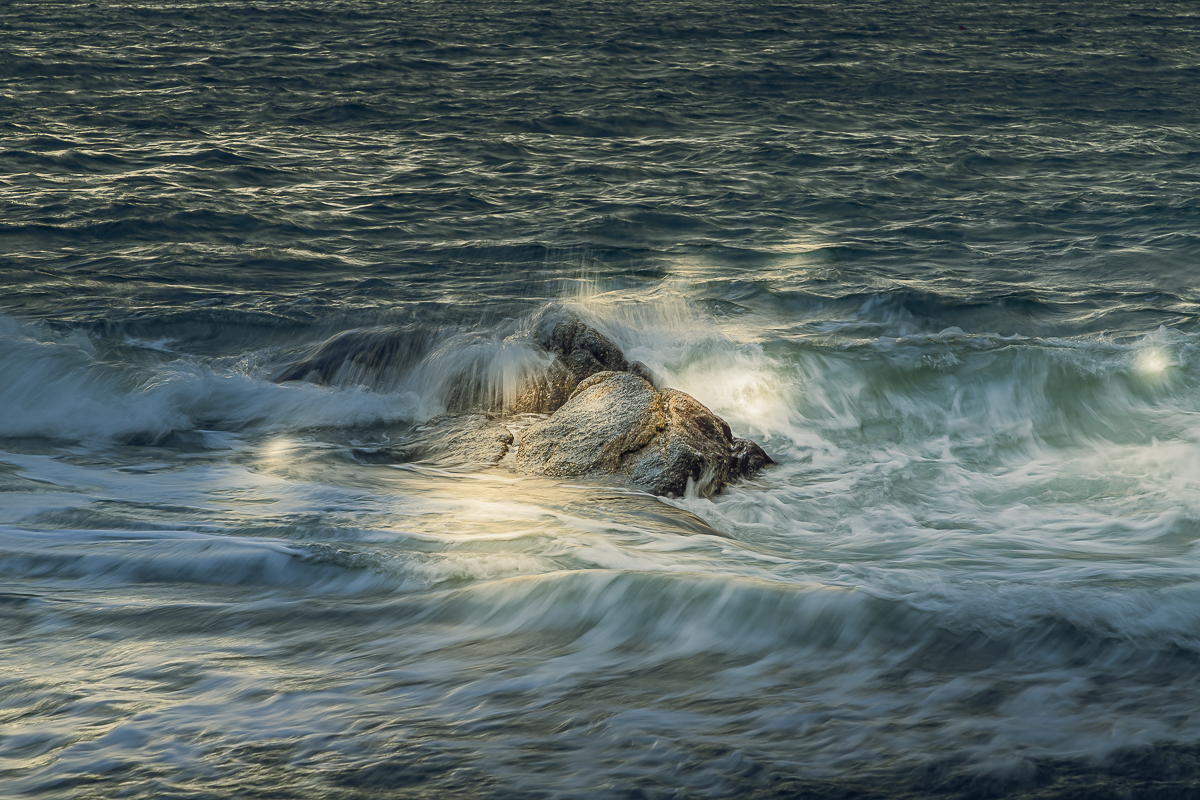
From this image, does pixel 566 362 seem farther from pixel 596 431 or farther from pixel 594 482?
pixel 594 482

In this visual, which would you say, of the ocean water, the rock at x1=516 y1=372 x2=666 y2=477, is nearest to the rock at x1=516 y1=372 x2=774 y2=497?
the rock at x1=516 y1=372 x2=666 y2=477

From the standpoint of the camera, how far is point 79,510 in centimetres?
524

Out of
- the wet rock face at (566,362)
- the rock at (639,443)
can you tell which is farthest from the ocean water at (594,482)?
the wet rock face at (566,362)

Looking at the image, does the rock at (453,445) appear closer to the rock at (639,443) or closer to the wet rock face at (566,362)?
the rock at (639,443)

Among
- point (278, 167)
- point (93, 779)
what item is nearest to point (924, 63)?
point (278, 167)

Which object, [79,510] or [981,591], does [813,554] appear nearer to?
[981,591]

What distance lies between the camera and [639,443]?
5984 mm

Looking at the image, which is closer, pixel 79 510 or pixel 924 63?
pixel 79 510

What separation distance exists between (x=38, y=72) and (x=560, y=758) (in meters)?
20.1

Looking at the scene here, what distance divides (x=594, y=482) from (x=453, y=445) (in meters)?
1.29

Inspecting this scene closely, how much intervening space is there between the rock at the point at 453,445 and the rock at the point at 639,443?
0.26m

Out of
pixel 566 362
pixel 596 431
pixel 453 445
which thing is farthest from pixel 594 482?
pixel 566 362

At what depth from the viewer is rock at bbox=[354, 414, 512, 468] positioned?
6430 millimetres

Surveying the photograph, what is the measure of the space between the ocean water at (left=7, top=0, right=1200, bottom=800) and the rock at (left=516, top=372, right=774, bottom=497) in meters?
0.20
